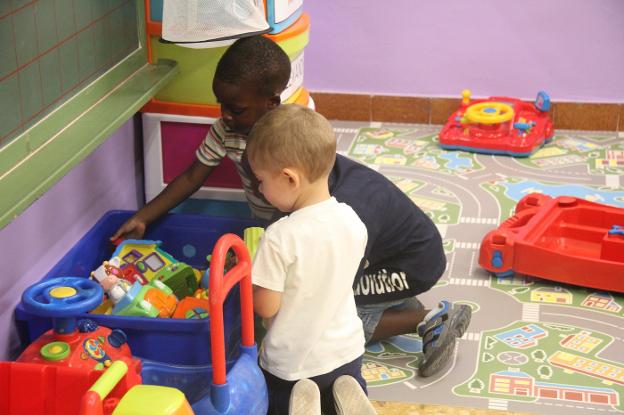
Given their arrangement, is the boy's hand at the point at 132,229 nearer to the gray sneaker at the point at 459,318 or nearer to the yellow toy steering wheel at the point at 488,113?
the gray sneaker at the point at 459,318

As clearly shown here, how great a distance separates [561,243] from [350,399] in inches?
42.3

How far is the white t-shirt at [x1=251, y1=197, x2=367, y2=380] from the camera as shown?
1580 millimetres

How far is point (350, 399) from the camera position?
5.44 ft

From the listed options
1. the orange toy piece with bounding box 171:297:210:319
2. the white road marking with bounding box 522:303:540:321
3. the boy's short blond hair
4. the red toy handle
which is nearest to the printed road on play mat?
the white road marking with bounding box 522:303:540:321

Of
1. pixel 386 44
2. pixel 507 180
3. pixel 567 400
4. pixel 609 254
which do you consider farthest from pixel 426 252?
pixel 386 44

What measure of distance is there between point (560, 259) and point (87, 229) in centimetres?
110

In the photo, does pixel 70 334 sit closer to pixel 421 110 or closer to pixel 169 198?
pixel 169 198

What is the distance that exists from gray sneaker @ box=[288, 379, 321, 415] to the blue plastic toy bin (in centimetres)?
22

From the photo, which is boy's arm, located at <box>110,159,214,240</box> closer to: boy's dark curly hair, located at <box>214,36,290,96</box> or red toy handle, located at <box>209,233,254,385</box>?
boy's dark curly hair, located at <box>214,36,290,96</box>

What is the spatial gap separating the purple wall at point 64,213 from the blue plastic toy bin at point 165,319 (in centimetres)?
3

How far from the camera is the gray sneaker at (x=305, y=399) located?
1.60 meters

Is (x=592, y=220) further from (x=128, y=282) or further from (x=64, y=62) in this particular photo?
(x=64, y=62)

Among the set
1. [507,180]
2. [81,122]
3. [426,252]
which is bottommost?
[507,180]

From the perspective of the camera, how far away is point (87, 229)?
2.08 meters
